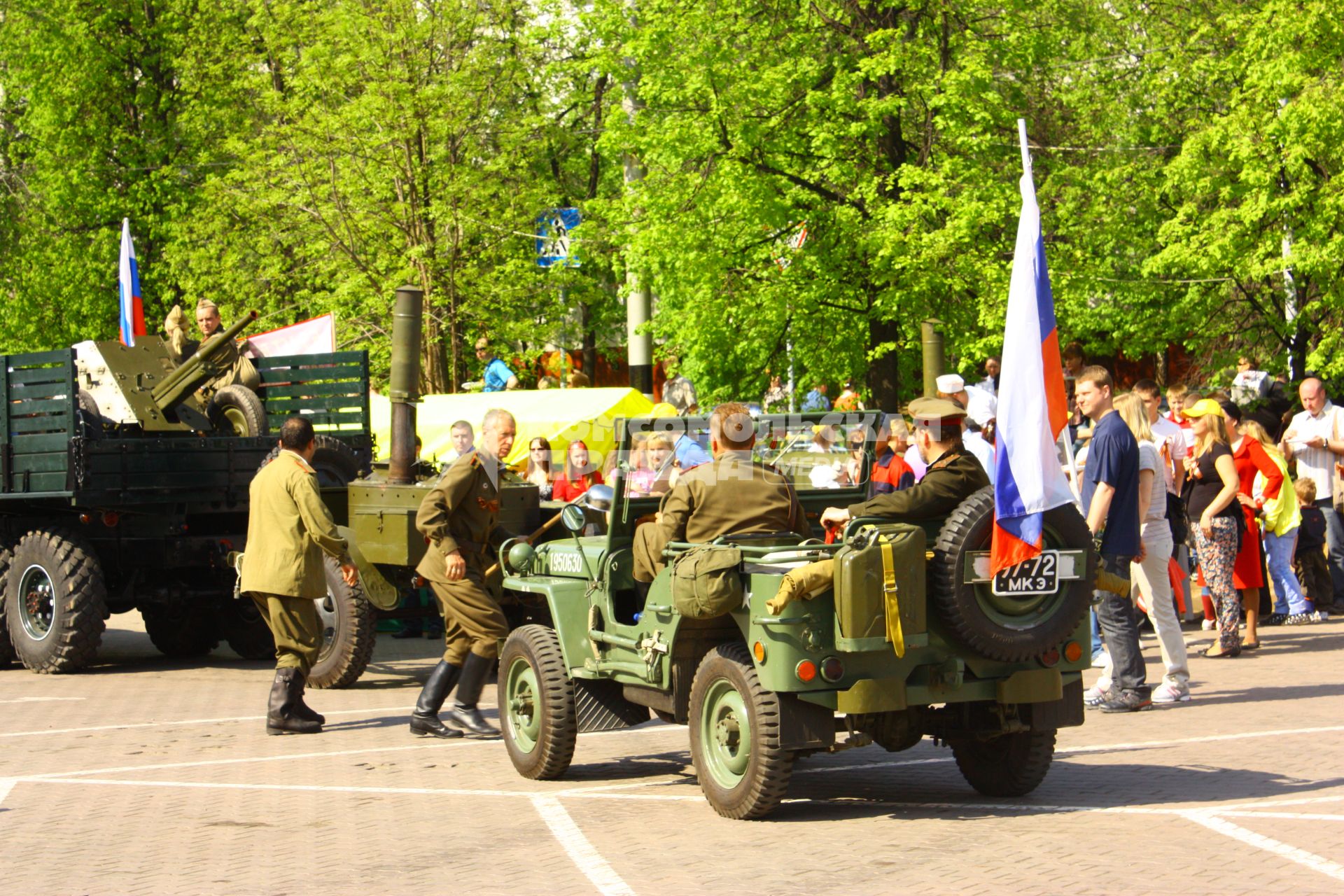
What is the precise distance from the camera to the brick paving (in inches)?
258

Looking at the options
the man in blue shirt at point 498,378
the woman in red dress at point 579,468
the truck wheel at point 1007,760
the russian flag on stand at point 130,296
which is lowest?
the truck wheel at point 1007,760

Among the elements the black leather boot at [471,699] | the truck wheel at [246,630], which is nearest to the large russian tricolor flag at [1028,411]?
the black leather boot at [471,699]

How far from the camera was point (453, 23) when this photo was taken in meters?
26.1

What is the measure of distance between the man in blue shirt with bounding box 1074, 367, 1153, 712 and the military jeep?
2475mm

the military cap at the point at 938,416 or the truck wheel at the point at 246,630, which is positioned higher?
the military cap at the point at 938,416

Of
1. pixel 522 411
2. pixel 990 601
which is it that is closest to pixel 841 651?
Answer: pixel 990 601

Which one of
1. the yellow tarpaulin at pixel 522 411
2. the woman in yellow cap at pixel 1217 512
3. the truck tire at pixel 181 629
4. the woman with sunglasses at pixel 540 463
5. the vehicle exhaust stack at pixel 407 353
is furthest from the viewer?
the yellow tarpaulin at pixel 522 411

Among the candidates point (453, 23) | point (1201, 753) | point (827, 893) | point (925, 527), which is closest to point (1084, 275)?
point (453, 23)

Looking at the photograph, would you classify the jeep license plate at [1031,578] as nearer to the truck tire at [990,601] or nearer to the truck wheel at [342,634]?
the truck tire at [990,601]

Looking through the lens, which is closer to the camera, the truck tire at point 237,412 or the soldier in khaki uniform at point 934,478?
the soldier in khaki uniform at point 934,478

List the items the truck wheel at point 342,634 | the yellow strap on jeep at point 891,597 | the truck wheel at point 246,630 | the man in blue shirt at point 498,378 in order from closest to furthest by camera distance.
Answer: the yellow strap on jeep at point 891,597 < the truck wheel at point 342,634 < the truck wheel at point 246,630 < the man in blue shirt at point 498,378

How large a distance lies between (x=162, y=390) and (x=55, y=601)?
2149mm

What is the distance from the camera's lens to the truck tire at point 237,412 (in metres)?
15.1

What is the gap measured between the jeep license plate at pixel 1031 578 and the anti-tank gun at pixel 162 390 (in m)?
9.10
